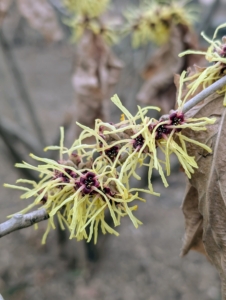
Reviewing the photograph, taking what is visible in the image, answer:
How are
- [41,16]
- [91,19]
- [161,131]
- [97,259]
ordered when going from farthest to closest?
[97,259] < [41,16] < [91,19] < [161,131]

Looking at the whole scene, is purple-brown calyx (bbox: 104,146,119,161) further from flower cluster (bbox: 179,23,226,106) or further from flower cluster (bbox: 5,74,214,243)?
flower cluster (bbox: 179,23,226,106)

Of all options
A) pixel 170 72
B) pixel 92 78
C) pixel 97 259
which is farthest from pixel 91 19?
pixel 97 259

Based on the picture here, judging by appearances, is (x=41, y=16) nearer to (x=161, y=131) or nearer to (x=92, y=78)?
(x=92, y=78)

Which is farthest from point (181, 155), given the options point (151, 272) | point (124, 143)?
point (151, 272)

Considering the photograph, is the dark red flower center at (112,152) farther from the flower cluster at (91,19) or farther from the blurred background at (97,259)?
the blurred background at (97,259)

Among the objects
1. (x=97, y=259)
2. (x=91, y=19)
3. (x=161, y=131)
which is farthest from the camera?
(x=97, y=259)
